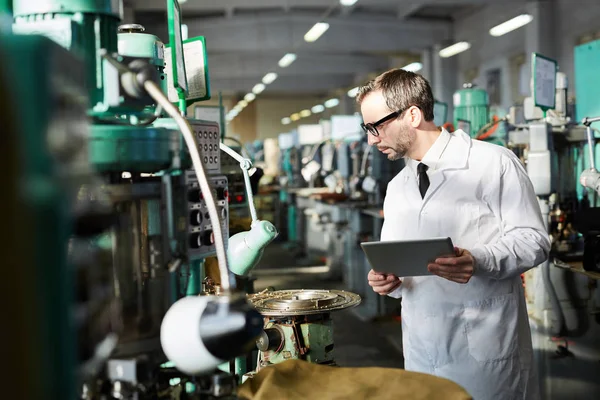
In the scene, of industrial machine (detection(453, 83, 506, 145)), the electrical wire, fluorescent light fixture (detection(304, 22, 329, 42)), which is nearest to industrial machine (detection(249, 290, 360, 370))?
the electrical wire

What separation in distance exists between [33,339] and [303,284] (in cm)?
681

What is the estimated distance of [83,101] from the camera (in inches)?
35.4

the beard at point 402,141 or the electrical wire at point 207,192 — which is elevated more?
the beard at point 402,141

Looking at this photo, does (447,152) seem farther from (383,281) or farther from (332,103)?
(332,103)

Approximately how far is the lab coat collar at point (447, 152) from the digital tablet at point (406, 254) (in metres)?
0.38

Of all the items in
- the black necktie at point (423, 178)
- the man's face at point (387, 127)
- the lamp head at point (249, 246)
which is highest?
the man's face at point (387, 127)

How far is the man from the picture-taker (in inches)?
78.5

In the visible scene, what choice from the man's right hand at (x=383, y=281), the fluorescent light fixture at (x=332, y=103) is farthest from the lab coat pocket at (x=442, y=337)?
the fluorescent light fixture at (x=332, y=103)

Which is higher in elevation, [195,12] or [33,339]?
[195,12]

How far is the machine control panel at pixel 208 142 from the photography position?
5.37ft

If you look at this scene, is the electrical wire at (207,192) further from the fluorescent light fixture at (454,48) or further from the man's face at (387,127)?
the fluorescent light fixture at (454,48)

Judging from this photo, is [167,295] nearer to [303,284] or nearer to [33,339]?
[33,339]

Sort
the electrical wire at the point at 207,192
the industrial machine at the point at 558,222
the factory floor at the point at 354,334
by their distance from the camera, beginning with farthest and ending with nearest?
the factory floor at the point at 354,334 < the industrial machine at the point at 558,222 < the electrical wire at the point at 207,192

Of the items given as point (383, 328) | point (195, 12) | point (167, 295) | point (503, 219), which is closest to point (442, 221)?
point (503, 219)
